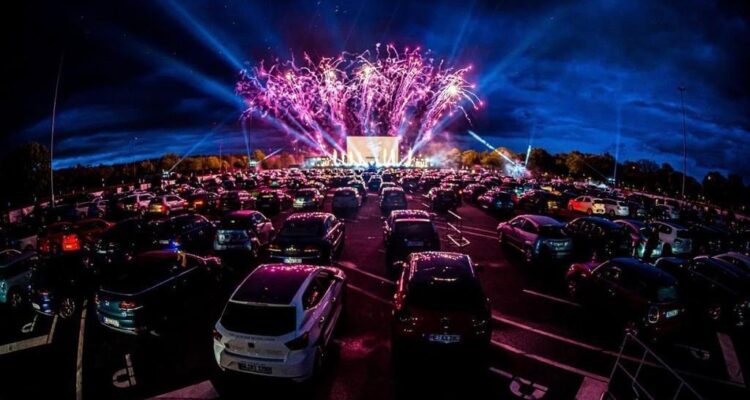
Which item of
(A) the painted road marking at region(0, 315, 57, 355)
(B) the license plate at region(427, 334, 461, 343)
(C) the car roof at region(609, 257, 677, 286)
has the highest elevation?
(C) the car roof at region(609, 257, 677, 286)

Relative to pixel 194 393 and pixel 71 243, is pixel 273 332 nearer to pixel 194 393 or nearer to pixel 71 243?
pixel 194 393

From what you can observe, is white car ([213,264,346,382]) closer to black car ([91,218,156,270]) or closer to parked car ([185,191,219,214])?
black car ([91,218,156,270])

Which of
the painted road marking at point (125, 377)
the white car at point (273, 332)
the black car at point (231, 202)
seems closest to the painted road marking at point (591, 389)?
the white car at point (273, 332)

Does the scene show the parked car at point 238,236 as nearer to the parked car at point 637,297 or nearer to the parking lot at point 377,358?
the parking lot at point 377,358

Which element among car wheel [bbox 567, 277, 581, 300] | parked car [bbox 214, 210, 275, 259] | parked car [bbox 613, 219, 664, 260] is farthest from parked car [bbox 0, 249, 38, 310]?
parked car [bbox 613, 219, 664, 260]

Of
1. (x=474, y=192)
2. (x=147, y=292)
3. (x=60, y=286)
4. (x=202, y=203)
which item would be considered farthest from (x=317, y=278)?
(x=474, y=192)

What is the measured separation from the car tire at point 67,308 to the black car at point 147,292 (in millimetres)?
2077

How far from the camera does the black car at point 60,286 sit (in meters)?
9.72

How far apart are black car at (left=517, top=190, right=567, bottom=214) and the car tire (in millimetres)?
25939

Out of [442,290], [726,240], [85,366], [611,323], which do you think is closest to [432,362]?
[442,290]

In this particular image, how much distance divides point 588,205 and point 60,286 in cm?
2904

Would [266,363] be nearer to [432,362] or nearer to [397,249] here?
[432,362]

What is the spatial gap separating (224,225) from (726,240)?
21462 millimetres

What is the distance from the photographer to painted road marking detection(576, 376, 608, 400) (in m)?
6.55
